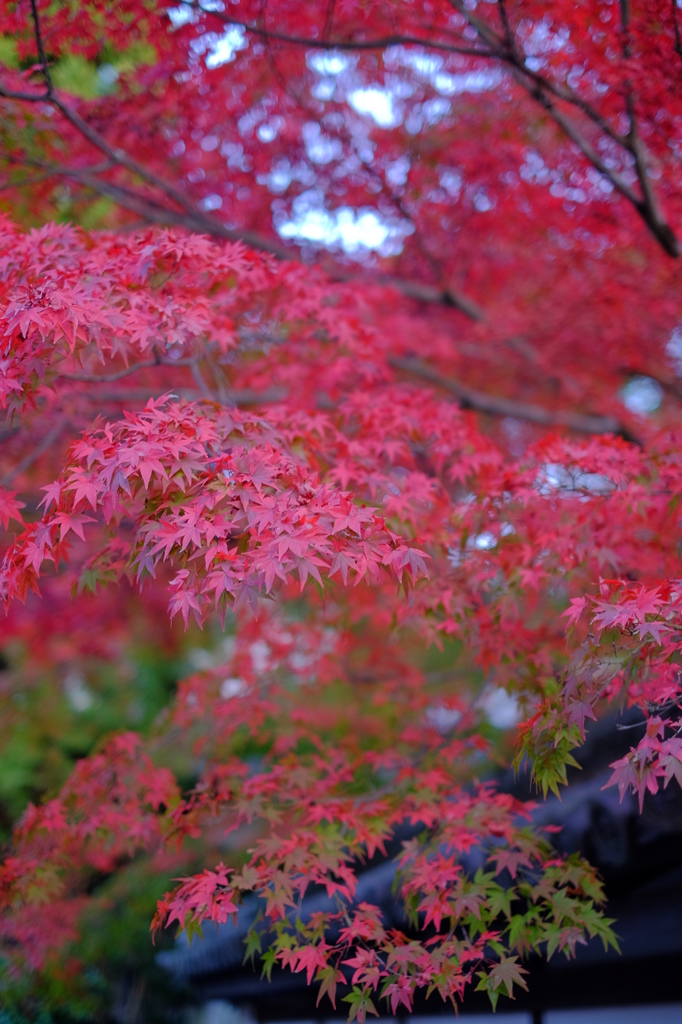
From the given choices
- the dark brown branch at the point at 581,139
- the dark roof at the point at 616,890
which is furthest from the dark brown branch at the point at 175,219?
the dark roof at the point at 616,890

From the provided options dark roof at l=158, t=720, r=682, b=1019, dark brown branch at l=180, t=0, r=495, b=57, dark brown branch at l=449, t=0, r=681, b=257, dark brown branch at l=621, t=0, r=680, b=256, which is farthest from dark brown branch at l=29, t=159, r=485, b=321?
dark roof at l=158, t=720, r=682, b=1019

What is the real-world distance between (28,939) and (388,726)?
3.14 meters

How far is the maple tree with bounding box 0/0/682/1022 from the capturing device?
8.89ft

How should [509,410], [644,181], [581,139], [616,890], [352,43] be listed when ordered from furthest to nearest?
[509,410]
[581,139]
[644,181]
[352,43]
[616,890]

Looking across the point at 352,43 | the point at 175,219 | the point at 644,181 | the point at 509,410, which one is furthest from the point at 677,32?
the point at 175,219

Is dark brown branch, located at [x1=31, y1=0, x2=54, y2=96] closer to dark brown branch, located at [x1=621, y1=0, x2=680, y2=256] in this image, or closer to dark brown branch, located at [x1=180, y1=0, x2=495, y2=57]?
dark brown branch, located at [x1=180, y1=0, x2=495, y2=57]

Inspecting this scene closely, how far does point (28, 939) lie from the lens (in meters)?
4.70

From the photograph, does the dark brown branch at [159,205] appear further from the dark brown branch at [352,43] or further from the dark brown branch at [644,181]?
the dark brown branch at [644,181]

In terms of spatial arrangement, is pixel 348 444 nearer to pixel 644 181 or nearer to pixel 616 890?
pixel 644 181

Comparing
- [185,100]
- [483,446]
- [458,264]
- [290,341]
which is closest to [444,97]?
[458,264]

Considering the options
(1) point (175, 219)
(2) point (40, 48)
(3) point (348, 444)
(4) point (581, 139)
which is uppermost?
(1) point (175, 219)

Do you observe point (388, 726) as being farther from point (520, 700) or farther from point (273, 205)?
point (273, 205)

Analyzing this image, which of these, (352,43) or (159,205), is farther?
(159,205)

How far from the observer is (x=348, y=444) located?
3594 millimetres
